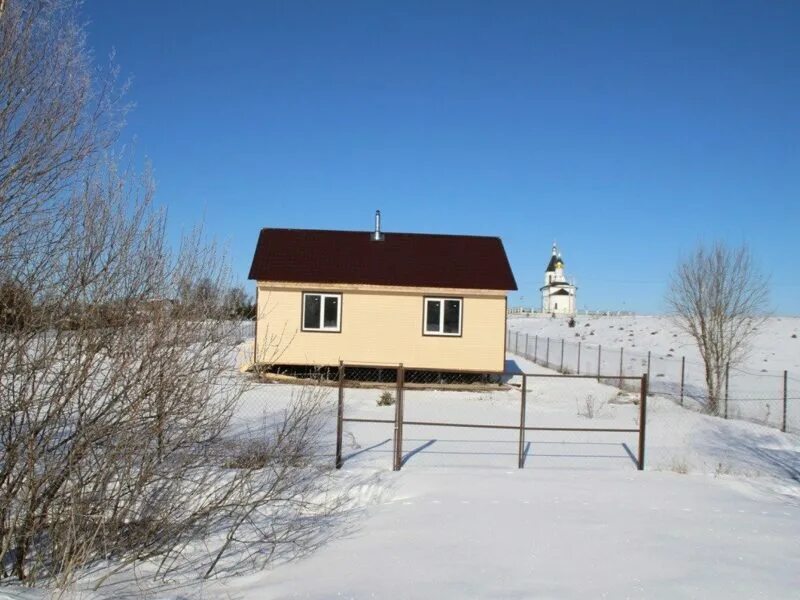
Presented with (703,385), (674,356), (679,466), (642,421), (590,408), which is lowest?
(703,385)

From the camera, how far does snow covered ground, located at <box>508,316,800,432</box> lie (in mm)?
18812

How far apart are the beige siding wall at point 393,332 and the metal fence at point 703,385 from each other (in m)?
3.82

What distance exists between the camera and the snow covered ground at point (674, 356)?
18812 millimetres

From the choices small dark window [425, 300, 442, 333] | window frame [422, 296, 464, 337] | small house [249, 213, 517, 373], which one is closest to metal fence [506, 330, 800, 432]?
small house [249, 213, 517, 373]

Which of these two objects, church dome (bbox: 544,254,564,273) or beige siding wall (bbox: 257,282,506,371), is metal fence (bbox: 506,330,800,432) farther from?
church dome (bbox: 544,254,564,273)

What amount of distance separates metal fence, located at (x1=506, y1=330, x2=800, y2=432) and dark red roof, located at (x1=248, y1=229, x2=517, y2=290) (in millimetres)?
4638

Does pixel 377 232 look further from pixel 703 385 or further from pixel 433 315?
pixel 703 385

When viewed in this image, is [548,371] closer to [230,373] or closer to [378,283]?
[378,283]

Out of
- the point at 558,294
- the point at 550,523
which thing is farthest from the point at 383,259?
the point at 558,294

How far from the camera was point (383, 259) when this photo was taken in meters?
21.1

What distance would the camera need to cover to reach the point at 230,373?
267 inches

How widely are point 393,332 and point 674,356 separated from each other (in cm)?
2198

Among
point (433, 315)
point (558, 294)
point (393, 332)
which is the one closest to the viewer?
point (393, 332)

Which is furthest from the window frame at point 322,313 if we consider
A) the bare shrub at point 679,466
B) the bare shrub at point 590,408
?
the bare shrub at point 679,466
